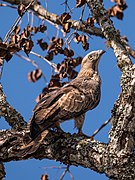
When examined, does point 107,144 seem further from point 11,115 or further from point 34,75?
point 34,75

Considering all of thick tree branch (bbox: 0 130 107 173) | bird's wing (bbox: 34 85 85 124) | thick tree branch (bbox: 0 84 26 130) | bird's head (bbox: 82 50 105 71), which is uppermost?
bird's head (bbox: 82 50 105 71)

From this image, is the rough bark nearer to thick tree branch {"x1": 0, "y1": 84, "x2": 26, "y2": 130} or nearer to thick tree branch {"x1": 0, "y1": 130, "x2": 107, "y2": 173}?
thick tree branch {"x1": 0, "y1": 130, "x2": 107, "y2": 173}

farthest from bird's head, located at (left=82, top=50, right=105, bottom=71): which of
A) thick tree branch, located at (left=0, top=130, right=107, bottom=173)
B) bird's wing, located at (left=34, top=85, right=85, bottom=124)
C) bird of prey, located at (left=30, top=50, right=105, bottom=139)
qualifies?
thick tree branch, located at (left=0, top=130, right=107, bottom=173)

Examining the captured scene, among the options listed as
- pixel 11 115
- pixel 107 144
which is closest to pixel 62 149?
pixel 107 144

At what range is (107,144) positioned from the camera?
564 centimetres

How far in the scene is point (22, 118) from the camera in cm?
627

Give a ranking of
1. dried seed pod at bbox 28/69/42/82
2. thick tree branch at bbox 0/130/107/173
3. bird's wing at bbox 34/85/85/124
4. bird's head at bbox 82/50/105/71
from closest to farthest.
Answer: thick tree branch at bbox 0/130/107/173, bird's wing at bbox 34/85/85/124, dried seed pod at bbox 28/69/42/82, bird's head at bbox 82/50/105/71

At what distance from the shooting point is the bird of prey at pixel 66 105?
6.12 m

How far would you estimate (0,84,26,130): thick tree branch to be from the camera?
20.4 ft

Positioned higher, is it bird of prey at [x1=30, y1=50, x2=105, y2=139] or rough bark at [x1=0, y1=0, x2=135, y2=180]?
bird of prey at [x1=30, y1=50, x2=105, y2=139]

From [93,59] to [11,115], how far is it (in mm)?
2319

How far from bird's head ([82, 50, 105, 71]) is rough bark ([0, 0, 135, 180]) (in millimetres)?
1989

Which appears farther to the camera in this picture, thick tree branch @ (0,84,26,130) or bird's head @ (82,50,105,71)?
bird's head @ (82,50,105,71)

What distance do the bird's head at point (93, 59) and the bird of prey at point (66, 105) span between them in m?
0.73
